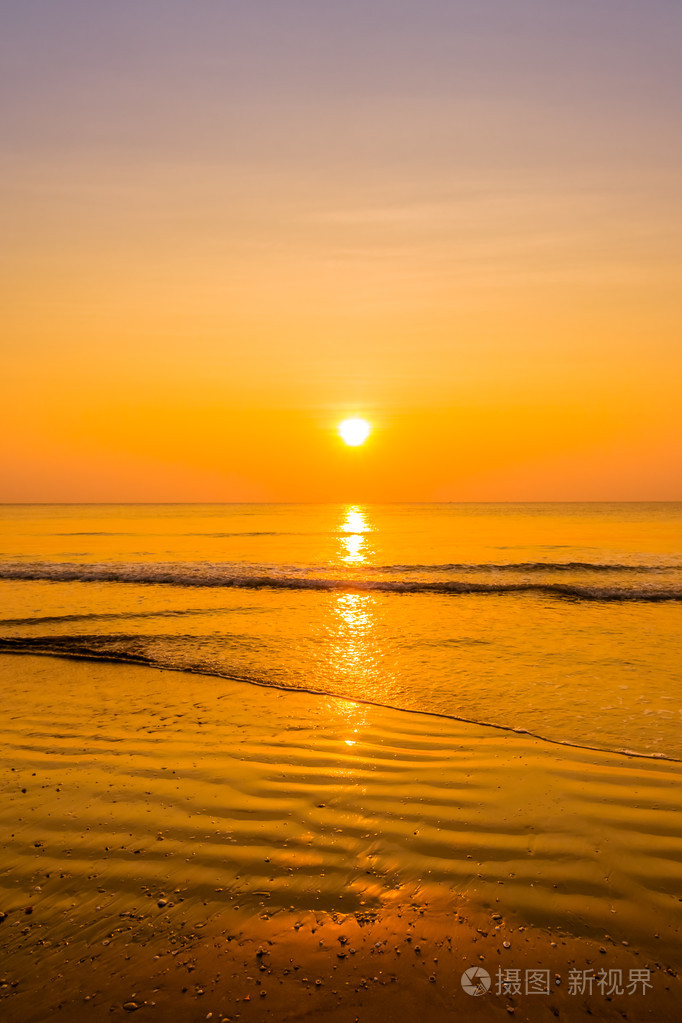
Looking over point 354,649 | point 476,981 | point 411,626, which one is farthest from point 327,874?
point 411,626

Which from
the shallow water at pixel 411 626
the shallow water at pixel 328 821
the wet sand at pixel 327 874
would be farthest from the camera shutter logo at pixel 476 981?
the shallow water at pixel 411 626

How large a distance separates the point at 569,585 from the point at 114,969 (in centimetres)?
2284

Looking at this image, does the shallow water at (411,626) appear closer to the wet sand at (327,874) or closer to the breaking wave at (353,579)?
the breaking wave at (353,579)

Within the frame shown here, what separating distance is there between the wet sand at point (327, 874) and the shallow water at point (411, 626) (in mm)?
1731

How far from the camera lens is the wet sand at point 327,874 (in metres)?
3.81

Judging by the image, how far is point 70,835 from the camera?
18.3 feet

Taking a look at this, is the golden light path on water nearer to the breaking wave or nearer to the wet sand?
the wet sand

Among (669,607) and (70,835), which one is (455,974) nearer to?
(70,835)

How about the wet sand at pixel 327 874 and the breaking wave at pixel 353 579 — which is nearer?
the wet sand at pixel 327 874

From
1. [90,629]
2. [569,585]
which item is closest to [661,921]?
[90,629]

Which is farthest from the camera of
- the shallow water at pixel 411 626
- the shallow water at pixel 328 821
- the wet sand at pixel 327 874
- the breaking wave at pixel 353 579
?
the breaking wave at pixel 353 579

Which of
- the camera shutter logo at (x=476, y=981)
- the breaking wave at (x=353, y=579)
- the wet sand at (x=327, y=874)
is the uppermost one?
the breaking wave at (x=353, y=579)

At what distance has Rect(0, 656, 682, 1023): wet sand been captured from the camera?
3814mm

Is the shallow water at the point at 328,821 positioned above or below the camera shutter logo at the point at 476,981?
Result: above
